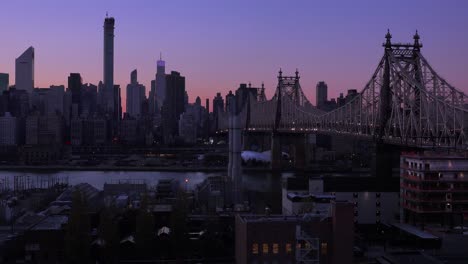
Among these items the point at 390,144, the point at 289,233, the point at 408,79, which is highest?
the point at 408,79

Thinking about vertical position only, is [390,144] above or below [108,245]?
above

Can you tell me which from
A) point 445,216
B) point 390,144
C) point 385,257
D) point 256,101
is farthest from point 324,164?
point 385,257

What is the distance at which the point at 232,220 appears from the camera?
10000 mm

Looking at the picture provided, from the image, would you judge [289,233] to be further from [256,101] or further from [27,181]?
[256,101]

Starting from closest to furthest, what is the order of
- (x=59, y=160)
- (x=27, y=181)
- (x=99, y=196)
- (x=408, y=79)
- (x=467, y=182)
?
(x=467, y=182) → (x=408, y=79) → (x=99, y=196) → (x=27, y=181) → (x=59, y=160)

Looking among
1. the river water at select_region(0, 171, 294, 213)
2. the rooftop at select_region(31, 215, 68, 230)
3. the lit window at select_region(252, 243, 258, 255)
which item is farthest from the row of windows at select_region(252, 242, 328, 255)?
the river water at select_region(0, 171, 294, 213)

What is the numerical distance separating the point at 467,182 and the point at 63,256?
5.65m

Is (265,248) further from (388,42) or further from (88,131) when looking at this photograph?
(88,131)

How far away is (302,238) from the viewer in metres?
6.05

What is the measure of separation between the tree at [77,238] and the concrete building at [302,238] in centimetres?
245

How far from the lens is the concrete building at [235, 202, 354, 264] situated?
6.04 meters

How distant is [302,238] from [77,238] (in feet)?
9.75

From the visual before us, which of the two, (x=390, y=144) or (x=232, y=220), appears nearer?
(x=232, y=220)

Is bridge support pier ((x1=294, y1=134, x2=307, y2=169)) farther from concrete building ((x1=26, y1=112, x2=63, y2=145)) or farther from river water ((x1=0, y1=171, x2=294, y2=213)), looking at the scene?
concrete building ((x1=26, y1=112, x2=63, y2=145))
